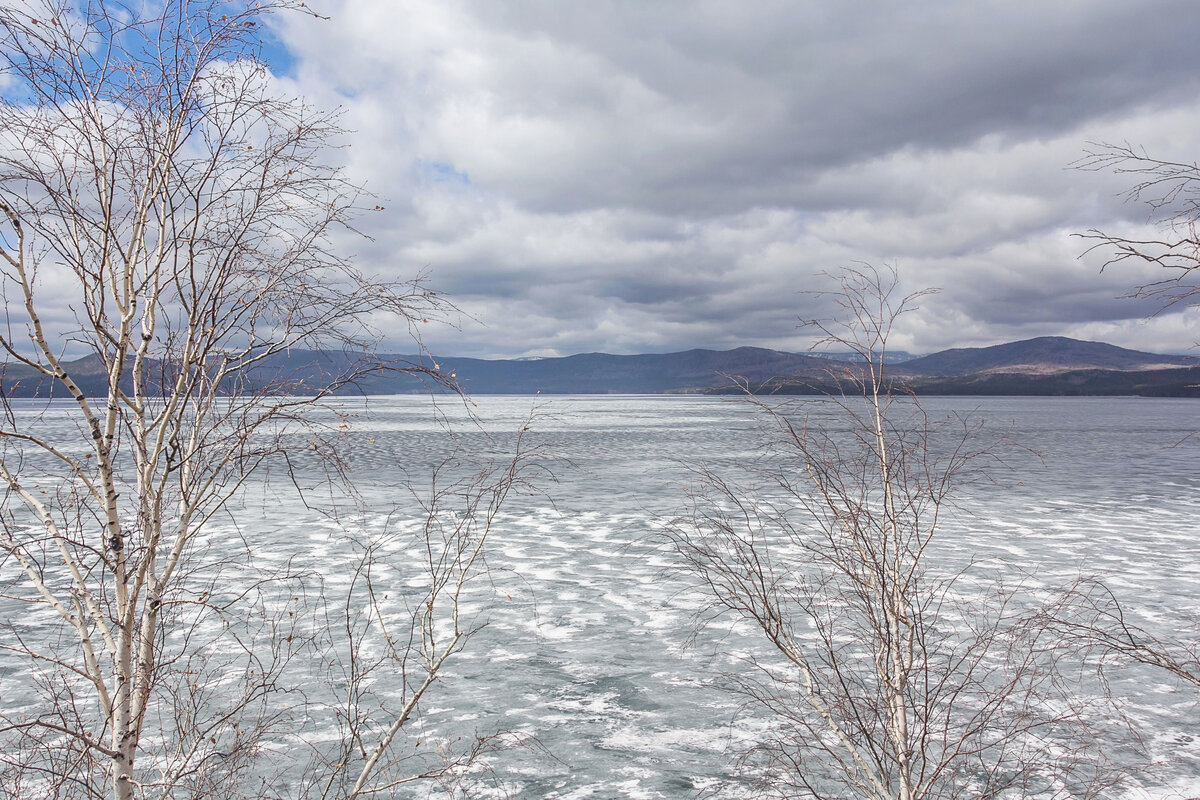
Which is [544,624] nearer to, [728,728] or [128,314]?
[728,728]

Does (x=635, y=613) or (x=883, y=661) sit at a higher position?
(x=883, y=661)

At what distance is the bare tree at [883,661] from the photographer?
13.7 feet

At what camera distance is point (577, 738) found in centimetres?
701

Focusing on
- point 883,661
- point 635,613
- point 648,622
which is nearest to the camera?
point 883,661

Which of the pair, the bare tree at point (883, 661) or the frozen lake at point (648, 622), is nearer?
the bare tree at point (883, 661)

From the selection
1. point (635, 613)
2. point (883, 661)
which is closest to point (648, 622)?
point (635, 613)

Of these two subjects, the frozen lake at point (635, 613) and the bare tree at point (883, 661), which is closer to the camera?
the bare tree at point (883, 661)

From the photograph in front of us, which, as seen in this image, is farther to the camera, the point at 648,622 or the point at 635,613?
the point at 635,613

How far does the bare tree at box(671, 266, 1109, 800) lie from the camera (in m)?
4.17

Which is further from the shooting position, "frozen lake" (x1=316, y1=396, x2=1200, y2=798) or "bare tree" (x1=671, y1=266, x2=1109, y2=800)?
"frozen lake" (x1=316, y1=396, x2=1200, y2=798)

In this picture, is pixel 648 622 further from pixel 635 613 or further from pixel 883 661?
pixel 883 661

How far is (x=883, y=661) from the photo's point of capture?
4.26 meters

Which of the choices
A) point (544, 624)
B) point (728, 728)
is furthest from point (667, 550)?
point (728, 728)

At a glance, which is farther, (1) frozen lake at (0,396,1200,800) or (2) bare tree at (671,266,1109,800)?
(1) frozen lake at (0,396,1200,800)
